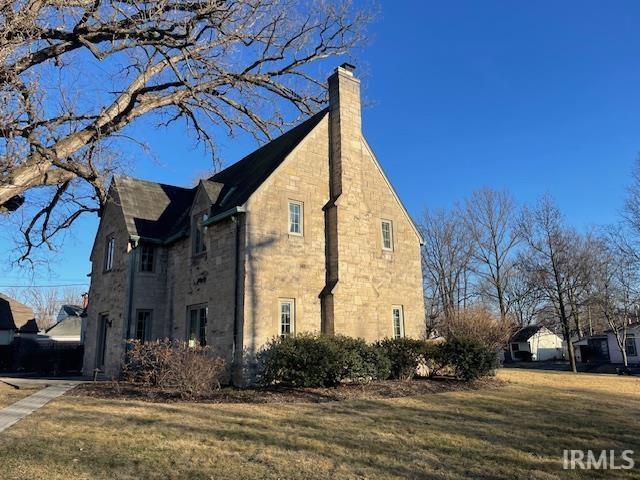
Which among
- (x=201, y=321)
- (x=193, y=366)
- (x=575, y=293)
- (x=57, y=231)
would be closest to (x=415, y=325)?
(x=201, y=321)

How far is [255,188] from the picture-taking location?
15625 mm

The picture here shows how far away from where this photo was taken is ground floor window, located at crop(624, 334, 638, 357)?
41750 millimetres

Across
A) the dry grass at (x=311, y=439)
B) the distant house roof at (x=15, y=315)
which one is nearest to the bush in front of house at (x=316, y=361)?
the dry grass at (x=311, y=439)

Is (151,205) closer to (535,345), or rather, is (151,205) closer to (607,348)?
(607,348)

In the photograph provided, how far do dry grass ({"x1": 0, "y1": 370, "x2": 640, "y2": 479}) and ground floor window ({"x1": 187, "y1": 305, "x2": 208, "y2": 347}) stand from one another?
5244 mm

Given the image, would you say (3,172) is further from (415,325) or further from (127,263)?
(415,325)

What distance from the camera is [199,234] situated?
17438 mm

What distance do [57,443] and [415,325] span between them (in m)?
14.1

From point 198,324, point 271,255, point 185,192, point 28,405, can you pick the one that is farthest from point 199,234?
point 28,405

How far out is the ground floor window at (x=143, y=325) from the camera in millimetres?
18203

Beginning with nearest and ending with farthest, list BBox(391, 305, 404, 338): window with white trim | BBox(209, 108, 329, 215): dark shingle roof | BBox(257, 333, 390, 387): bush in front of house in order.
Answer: BBox(257, 333, 390, 387): bush in front of house
BBox(209, 108, 329, 215): dark shingle roof
BBox(391, 305, 404, 338): window with white trim

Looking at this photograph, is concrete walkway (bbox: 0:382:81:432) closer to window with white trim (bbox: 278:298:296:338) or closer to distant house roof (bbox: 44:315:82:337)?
window with white trim (bbox: 278:298:296:338)

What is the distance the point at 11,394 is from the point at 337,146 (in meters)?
12.8

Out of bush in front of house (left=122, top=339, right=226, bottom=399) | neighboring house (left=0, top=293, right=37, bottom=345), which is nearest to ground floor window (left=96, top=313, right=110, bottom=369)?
bush in front of house (left=122, top=339, right=226, bottom=399)
